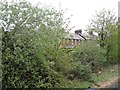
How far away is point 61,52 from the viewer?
10125mm

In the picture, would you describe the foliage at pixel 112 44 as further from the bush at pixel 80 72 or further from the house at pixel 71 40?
the bush at pixel 80 72

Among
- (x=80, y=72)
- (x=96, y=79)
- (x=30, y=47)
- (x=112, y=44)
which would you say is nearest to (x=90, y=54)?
(x=96, y=79)

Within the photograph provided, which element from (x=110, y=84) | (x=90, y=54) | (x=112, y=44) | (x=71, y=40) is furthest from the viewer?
(x=112, y=44)

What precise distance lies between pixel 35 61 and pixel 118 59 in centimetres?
921

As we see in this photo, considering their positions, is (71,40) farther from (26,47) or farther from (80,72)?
(26,47)

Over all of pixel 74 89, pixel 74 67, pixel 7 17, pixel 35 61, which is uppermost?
pixel 7 17

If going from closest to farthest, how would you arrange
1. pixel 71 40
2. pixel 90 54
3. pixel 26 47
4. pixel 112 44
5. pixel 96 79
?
1. pixel 26 47
2. pixel 96 79
3. pixel 71 40
4. pixel 90 54
5. pixel 112 44

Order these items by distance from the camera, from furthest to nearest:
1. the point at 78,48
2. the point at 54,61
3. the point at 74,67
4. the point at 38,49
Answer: the point at 78,48 < the point at 74,67 < the point at 54,61 < the point at 38,49

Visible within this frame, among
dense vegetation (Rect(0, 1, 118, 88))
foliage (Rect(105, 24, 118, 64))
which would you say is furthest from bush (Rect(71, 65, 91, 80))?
foliage (Rect(105, 24, 118, 64))

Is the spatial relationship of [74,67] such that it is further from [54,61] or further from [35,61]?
[35,61]

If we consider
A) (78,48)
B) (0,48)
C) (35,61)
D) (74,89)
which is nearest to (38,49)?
(35,61)

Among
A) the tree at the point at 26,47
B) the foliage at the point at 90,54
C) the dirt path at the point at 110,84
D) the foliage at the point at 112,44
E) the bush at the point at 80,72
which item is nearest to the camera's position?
the tree at the point at 26,47

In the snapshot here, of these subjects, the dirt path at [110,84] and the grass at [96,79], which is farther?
the dirt path at [110,84]

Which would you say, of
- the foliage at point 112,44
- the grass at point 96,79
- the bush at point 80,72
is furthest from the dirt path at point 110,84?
the foliage at point 112,44
